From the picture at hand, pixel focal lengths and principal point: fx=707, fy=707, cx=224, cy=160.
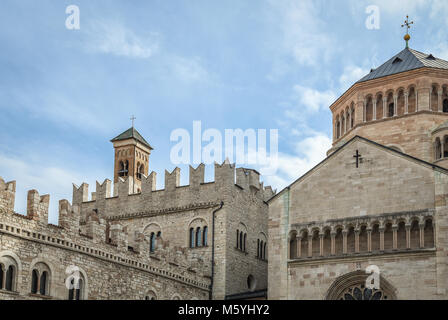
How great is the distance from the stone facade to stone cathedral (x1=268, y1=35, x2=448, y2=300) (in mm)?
5828

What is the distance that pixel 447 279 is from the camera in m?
33.3

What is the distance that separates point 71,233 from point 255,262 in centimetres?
1689

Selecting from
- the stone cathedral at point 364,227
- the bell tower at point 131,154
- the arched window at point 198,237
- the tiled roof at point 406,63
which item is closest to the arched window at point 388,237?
the stone cathedral at point 364,227

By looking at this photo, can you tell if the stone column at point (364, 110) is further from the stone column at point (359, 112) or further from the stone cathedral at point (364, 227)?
the stone cathedral at point (364, 227)

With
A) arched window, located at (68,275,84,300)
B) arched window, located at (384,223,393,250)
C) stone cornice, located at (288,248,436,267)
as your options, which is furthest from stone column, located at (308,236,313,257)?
arched window, located at (68,275,84,300)

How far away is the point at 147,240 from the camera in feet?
124

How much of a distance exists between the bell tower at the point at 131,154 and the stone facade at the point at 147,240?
788 cm

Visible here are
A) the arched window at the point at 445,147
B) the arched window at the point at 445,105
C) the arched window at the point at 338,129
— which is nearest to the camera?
the arched window at the point at 445,147

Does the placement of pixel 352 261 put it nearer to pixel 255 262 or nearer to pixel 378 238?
pixel 378 238

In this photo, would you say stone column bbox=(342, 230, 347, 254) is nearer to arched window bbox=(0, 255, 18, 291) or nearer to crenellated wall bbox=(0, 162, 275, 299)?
crenellated wall bbox=(0, 162, 275, 299)

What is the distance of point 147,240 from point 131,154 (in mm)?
21682

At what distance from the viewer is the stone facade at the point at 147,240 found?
30172 millimetres

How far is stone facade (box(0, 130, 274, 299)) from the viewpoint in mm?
30172
